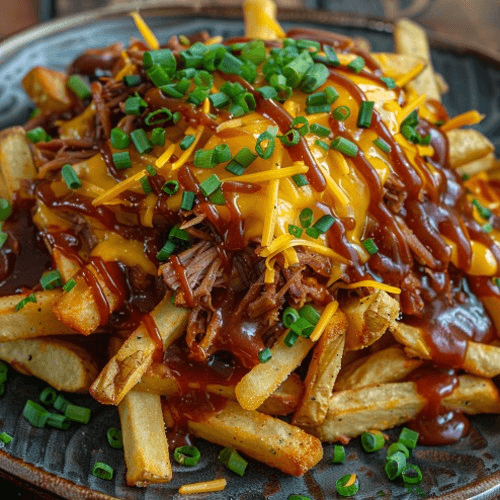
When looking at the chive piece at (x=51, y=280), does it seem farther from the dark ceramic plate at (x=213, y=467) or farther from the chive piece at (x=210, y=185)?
the chive piece at (x=210, y=185)

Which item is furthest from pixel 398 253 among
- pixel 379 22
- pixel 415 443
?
pixel 379 22

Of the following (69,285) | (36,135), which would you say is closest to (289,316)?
(69,285)

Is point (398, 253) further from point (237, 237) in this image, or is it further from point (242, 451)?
point (242, 451)

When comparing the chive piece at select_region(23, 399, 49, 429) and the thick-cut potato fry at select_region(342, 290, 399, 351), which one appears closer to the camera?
the thick-cut potato fry at select_region(342, 290, 399, 351)

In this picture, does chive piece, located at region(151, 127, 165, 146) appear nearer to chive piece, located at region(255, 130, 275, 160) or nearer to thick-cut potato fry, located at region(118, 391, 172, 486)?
chive piece, located at region(255, 130, 275, 160)

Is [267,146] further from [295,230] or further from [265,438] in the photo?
[265,438]

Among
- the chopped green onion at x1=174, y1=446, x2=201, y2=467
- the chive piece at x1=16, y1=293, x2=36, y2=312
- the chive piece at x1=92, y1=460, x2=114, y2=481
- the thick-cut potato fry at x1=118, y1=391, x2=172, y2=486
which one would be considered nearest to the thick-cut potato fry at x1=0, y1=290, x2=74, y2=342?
the chive piece at x1=16, y1=293, x2=36, y2=312
